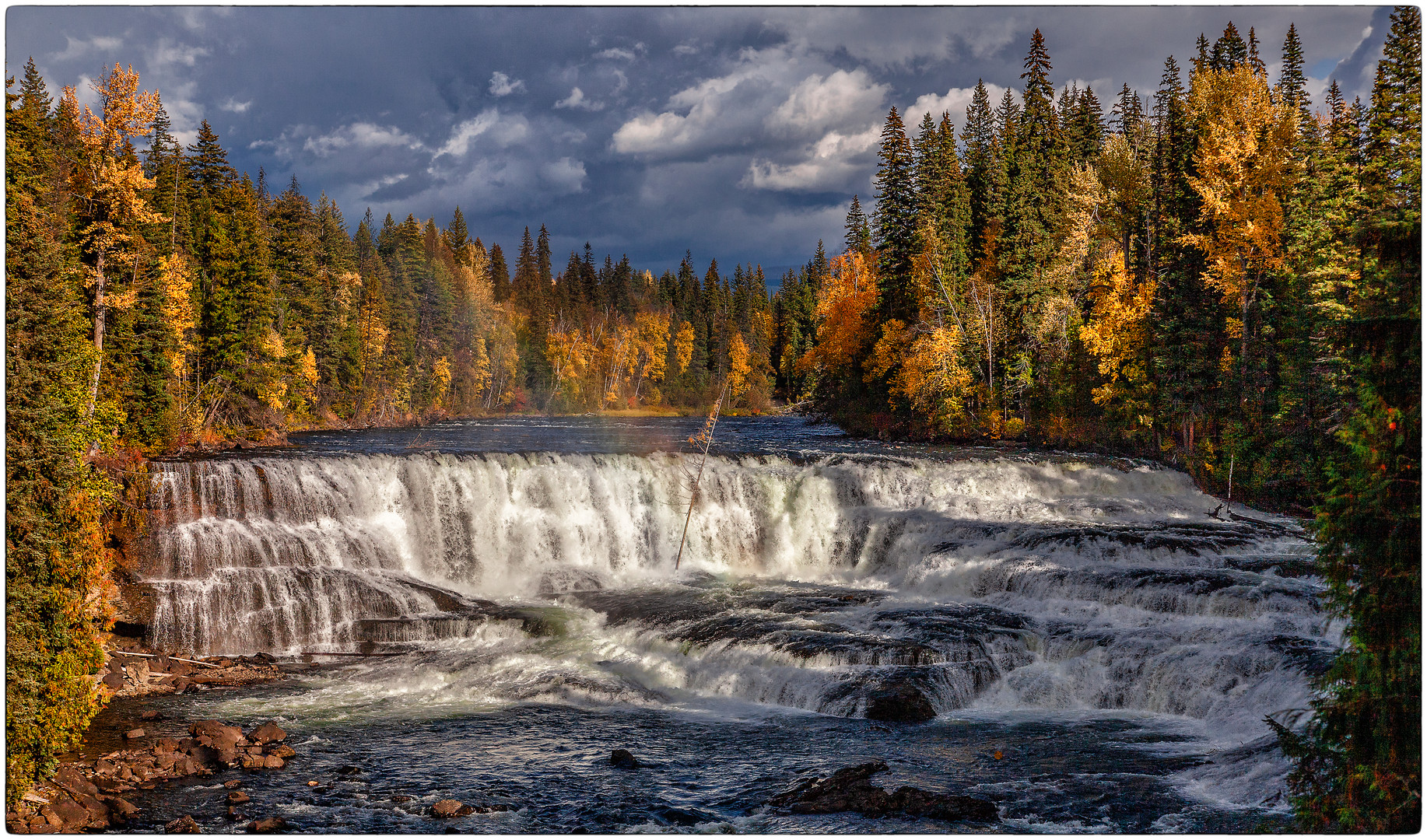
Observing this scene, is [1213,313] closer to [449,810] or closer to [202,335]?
[449,810]

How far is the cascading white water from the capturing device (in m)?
14.9

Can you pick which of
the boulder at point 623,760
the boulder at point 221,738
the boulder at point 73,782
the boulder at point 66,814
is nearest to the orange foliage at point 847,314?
the boulder at point 623,760

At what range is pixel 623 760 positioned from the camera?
12.0 metres

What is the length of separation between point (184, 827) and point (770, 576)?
16.1 m

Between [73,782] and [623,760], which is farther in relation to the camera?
[623,760]

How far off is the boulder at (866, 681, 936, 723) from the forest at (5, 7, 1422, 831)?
5516mm

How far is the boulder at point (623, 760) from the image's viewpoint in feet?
39.2

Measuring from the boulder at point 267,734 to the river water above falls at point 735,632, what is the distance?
0.65 feet

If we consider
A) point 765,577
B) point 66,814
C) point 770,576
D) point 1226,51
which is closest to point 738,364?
point 1226,51

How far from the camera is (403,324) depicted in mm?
59469

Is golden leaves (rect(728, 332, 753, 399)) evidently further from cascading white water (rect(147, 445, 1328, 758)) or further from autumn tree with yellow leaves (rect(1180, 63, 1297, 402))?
cascading white water (rect(147, 445, 1328, 758))

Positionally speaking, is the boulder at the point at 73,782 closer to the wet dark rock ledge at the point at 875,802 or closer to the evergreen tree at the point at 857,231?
the wet dark rock ledge at the point at 875,802

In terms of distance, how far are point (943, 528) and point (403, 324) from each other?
46029mm

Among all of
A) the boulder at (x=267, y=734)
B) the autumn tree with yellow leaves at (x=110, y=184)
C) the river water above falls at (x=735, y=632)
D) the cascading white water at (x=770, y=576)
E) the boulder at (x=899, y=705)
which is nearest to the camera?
the river water above falls at (x=735, y=632)
